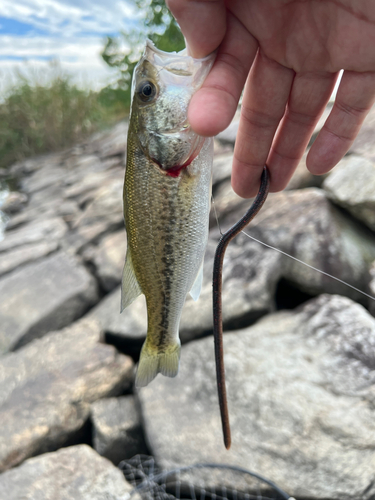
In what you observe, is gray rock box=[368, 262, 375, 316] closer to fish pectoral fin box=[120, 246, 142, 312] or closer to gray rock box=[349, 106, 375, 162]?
gray rock box=[349, 106, 375, 162]

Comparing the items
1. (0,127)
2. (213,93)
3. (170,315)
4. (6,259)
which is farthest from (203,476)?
(0,127)

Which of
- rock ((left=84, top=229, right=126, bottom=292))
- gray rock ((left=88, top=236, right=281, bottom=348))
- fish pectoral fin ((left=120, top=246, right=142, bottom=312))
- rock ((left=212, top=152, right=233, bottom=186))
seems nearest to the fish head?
fish pectoral fin ((left=120, top=246, right=142, bottom=312))

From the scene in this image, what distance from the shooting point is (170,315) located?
5.69 feet

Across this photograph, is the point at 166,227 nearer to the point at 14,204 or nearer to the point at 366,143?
the point at 366,143

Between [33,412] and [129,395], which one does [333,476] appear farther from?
[33,412]

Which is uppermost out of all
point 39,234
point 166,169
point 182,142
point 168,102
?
point 168,102

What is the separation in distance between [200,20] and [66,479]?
8.62ft

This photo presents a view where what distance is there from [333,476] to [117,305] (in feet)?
7.93

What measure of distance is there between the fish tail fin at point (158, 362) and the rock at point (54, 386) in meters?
1.50

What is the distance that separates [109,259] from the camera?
4.78 meters

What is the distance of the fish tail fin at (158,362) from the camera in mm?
1764

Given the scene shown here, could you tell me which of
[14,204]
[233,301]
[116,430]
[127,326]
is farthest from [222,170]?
[14,204]

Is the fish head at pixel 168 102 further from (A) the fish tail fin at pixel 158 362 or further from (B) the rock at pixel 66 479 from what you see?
(B) the rock at pixel 66 479

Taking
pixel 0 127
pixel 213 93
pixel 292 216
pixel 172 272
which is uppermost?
pixel 213 93
